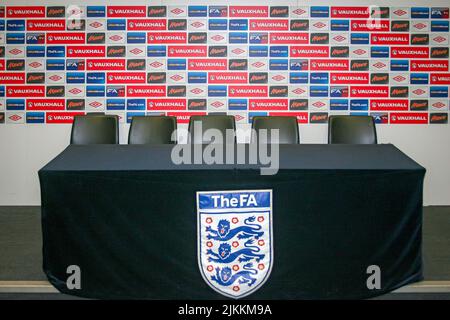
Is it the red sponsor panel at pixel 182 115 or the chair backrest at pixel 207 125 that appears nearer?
the chair backrest at pixel 207 125

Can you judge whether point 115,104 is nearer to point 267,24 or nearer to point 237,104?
point 237,104

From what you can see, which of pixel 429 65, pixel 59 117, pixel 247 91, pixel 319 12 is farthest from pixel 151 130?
pixel 429 65

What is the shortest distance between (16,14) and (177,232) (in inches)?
142

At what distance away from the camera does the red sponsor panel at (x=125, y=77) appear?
5324 millimetres

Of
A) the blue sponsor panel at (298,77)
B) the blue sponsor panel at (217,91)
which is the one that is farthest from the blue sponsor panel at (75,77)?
the blue sponsor panel at (298,77)

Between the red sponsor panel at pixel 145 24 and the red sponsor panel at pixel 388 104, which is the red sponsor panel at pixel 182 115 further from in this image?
the red sponsor panel at pixel 388 104

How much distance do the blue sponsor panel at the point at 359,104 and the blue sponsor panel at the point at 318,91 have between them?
0.28m

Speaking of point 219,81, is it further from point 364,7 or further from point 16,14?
point 16,14

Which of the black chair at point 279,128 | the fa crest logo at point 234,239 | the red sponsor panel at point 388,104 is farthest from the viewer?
the red sponsor panel at point 388,104

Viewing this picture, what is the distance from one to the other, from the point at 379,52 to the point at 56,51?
127 inches

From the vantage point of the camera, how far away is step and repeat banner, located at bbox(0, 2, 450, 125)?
17.2 feet

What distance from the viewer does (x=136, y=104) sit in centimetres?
535

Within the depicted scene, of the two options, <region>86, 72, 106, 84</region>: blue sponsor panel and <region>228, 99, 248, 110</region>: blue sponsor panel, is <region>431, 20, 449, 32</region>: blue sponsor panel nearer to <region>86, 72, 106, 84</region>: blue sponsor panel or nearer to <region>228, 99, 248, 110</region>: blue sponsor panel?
<region>228, 99, 248, 110</region>: blue sponsor panel

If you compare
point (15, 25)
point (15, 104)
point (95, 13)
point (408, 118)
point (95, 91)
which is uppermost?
point (95, 13)
